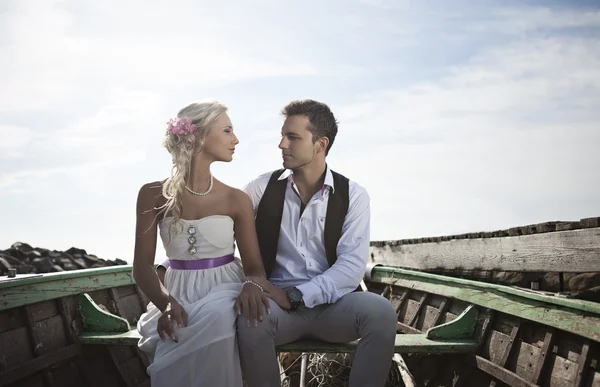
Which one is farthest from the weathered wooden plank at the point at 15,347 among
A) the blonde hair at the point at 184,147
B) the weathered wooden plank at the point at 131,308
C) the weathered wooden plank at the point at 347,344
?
the blonde hair at the point at 184,147

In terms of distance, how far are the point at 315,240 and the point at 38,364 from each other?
7.21 ft

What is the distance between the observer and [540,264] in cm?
531

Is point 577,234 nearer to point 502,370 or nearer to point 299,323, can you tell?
point 502,370

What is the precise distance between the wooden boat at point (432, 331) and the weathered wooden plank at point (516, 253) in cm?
1

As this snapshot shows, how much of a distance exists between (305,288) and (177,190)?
35.9 inches

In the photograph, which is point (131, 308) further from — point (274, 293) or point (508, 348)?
point (508, 348)

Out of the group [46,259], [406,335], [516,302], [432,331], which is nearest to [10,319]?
[406,335]

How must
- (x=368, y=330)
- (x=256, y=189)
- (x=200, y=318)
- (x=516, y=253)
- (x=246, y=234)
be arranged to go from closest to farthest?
1. (x=200, y=318)
2. (x=368, y=330)
3. (x=246, y=234)
4. (x=256, y=189)
5. (x=516, y=253)

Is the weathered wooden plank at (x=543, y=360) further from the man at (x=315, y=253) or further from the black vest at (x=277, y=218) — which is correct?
the black vest at (x=277, y=218)

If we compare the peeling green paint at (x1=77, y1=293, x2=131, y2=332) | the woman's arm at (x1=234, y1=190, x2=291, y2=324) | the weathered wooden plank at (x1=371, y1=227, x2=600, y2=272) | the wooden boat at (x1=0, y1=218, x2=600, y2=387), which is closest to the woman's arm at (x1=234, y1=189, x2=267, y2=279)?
the woman's arm at (x1=234, y1=190, x2=291, y2=324)

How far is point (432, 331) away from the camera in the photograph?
4.25m

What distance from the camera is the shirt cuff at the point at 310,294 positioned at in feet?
11.0

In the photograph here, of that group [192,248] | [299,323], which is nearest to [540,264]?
[299,323]

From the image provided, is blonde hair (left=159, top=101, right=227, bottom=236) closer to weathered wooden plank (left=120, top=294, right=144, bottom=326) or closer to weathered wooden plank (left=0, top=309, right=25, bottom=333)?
weathered wooden plank (left=0, top=309, right=25, bottom=333)
